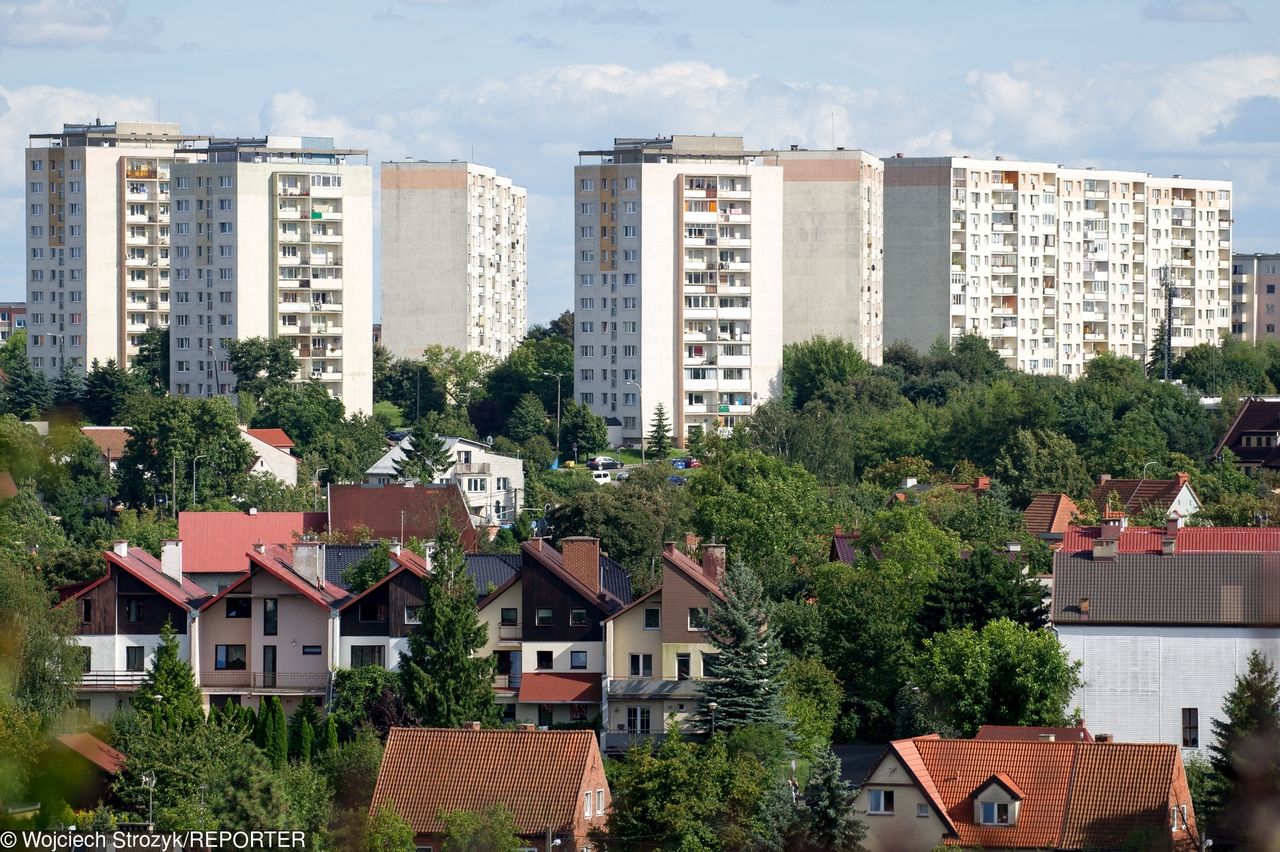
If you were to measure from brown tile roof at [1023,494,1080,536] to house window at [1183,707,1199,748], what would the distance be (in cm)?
1717

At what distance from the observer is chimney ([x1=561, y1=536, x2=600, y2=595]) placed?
38.8 metres

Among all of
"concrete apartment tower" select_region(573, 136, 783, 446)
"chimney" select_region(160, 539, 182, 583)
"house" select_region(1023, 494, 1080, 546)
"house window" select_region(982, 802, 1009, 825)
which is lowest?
"house window" select_region(982, 802, 1009, 825)

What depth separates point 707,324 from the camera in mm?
93125

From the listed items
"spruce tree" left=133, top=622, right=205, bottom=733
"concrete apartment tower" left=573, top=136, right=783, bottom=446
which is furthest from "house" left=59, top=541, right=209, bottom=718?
"concrete apartment tower" left=573, top=136, right=783, bottom=446

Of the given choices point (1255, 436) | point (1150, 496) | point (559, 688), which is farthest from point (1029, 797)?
point (1255, 436)

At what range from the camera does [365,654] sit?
1516 inches

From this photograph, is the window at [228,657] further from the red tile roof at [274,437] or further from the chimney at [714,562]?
the red tile roof at [274,437]

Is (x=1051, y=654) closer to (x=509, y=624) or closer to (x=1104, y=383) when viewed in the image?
(x=509, y=624)

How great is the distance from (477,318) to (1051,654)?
7550 centimetres

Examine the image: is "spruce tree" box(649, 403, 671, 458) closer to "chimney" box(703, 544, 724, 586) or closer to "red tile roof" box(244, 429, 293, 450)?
"red tile roof" box(244, 429, 293, 450)

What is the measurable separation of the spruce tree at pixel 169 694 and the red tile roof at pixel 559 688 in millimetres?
5807

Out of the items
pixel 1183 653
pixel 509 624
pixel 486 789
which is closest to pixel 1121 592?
pixel 1183 653

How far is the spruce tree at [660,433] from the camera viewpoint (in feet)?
287

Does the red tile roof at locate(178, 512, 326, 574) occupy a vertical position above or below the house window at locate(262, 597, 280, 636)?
above
